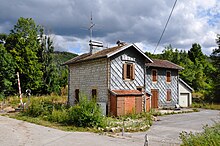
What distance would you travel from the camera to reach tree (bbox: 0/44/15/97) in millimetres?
35688

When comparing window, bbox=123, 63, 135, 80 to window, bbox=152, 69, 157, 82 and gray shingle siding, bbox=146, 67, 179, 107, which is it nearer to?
gray shingle siding, bbox=146, 67, 179, 107

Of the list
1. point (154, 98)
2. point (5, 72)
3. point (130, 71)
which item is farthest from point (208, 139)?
point (5, 72)

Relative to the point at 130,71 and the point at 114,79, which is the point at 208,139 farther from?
the point at 130,71

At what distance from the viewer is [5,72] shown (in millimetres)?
36125

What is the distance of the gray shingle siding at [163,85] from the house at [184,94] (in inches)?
61.7

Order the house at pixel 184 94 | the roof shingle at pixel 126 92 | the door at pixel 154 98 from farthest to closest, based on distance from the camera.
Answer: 1. the house at pixel 184 94
2. the door at pixel 154 98
3. the roof shingle at pixel 126 92

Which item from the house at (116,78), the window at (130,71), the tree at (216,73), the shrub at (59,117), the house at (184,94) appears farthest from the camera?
the tree at (216,73)

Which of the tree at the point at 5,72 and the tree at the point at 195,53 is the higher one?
the tree at the point at 195,53

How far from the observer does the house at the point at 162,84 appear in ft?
94.3

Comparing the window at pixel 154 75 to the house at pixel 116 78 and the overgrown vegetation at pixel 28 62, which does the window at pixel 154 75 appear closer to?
the house at pixel 116 78

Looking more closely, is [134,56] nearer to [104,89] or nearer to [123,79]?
[123,79]

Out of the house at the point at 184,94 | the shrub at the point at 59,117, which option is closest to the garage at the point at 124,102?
the shrub at the point at 59,117

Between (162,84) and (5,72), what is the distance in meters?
22.2

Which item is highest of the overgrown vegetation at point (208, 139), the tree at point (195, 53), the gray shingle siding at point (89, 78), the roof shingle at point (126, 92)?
the tree at point (195, 53)
